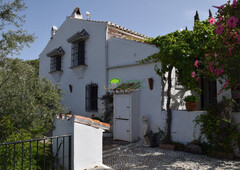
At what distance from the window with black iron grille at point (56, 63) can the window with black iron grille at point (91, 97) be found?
3.42 m

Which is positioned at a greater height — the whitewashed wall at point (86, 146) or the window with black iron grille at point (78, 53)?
the window with black iron grille at point (78, 53)

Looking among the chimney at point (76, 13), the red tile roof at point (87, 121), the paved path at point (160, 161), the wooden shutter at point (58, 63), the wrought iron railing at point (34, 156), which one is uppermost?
the chimney at point (76, 13)

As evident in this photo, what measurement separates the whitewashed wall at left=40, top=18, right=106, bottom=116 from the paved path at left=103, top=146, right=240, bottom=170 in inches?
158

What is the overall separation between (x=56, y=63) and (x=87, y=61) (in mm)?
3650

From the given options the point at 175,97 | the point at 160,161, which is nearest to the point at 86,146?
the point at 160,161

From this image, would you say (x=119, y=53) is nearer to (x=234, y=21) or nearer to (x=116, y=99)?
(x=116, y=99)

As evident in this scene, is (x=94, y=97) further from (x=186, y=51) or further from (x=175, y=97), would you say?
(x=186, y=51)

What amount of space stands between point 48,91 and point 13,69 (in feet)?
4.15

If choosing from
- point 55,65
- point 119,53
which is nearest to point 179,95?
point 119,53

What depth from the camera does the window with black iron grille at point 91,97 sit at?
10.5m

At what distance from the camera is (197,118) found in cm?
641

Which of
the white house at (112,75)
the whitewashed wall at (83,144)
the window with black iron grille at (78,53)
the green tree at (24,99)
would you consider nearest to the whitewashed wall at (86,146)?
the whitewashed wall at (83,144)

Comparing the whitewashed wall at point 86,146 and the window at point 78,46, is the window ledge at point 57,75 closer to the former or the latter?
the window at point 78,46

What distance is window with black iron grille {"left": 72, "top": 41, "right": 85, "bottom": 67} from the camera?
1118 centimetres
